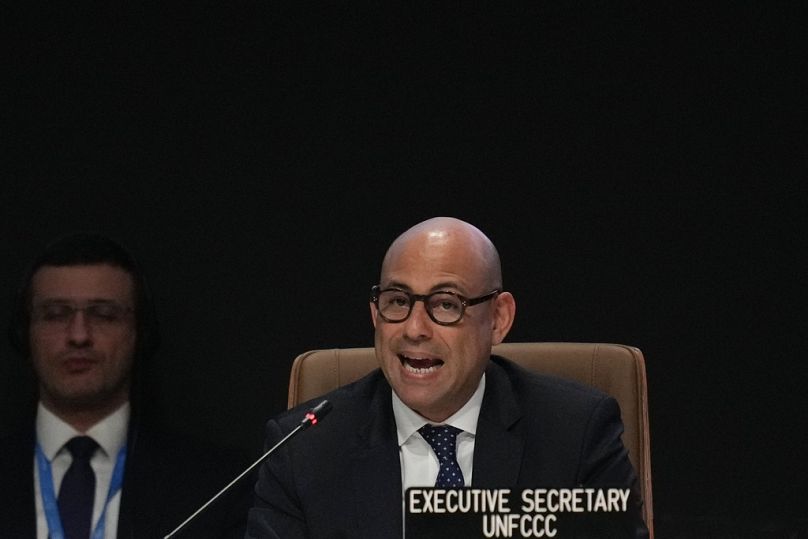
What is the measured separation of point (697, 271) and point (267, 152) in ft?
3.84

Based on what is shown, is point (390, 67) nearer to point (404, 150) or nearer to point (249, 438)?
point (404, 150)

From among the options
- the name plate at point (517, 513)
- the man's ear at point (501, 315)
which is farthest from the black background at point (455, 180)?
the name plate at point (517, 513)

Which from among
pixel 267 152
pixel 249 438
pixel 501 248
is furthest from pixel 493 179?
pixel 249 438

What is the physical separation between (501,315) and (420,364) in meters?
0.23

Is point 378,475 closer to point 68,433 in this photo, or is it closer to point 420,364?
point 420,364

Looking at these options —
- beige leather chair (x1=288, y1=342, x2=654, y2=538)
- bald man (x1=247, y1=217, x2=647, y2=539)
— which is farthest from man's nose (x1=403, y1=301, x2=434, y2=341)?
beige leather chair (x1=288, y1=342, x2=654, y2=538)

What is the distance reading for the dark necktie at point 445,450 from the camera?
7.41 feet

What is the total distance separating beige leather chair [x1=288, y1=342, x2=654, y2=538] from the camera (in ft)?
8.21

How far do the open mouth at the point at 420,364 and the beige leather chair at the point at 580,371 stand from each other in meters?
0.29

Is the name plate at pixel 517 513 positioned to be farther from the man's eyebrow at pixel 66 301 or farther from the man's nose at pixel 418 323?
the man's eyebrow at pixel 66 301

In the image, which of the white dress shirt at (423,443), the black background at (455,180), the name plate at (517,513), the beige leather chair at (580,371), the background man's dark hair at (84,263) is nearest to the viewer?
the name plate at (517,513)

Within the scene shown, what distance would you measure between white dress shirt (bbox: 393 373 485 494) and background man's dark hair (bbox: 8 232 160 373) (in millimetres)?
757

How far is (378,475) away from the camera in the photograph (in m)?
2.24

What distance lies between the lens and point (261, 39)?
3.06 metres
